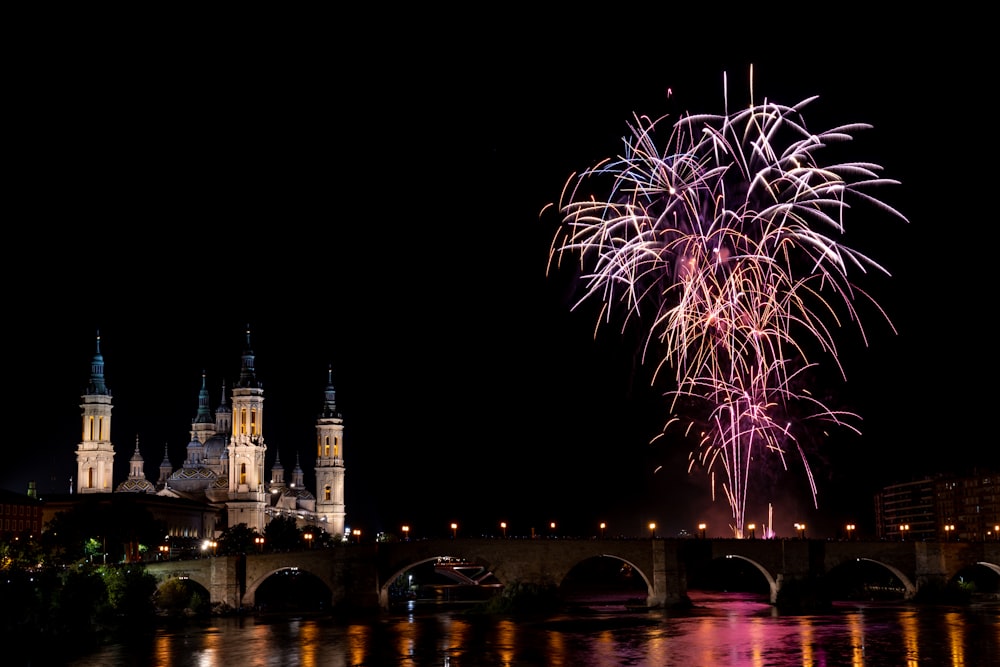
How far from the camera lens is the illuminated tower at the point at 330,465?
492ft

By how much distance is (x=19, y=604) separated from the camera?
58250 mm

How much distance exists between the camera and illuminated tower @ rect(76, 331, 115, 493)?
12650 cm

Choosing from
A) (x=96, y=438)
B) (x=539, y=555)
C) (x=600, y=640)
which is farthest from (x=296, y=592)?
(x=96, y=438)

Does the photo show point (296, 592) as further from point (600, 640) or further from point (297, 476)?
point (297, 476)

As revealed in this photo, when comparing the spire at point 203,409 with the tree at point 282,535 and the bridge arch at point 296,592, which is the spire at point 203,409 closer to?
the tree at point 282,535

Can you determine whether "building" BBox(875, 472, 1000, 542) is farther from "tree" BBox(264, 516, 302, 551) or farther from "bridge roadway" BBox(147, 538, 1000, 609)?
"tree" BBox(264, 516, 302, 551)

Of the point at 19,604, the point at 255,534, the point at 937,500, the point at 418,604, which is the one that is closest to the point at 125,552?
the point at 255,534

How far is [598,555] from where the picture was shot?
72500mm

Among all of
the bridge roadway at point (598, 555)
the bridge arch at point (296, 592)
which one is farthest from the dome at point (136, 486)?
the bridge roadway at point (598, 555)

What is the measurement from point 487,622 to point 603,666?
20.3m

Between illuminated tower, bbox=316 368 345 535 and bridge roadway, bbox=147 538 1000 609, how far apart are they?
75.7 m

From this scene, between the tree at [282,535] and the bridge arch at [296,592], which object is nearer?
the bridge arch at [296,592]

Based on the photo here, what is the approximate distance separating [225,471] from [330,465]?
41.4 ft

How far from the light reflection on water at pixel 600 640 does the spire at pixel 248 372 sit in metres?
59.9
